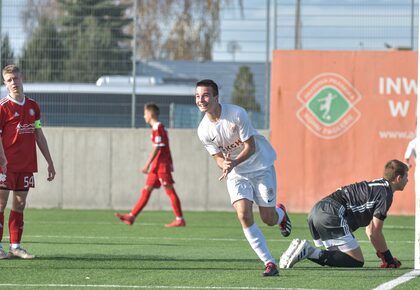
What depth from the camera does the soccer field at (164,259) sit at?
375 inches

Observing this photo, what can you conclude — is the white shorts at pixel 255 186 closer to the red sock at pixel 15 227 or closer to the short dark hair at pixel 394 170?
the short dark hair at pixel 394 170

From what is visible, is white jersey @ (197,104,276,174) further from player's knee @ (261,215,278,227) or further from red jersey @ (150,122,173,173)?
red jersey @ (150,122,173,173)

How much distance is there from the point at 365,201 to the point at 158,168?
717cm

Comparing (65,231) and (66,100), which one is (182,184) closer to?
(66,100)

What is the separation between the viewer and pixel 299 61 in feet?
69.6

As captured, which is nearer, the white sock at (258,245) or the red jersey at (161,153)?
the white sock at (258,245)

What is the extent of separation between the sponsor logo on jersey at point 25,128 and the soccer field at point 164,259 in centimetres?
133

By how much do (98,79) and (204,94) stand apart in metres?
12.0

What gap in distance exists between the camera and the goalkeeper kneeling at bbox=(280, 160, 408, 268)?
10.9 meters

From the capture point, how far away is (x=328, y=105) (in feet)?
69.4

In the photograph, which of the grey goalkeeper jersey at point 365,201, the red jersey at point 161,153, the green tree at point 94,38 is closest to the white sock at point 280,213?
the grey goalkeeper jersey at point 365,201

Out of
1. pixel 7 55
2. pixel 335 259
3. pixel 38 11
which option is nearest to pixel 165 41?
pixel 38 11

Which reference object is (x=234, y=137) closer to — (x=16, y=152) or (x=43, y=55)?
(x=16, y=152)

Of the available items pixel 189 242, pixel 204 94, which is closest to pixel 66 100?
pixel 189 242
